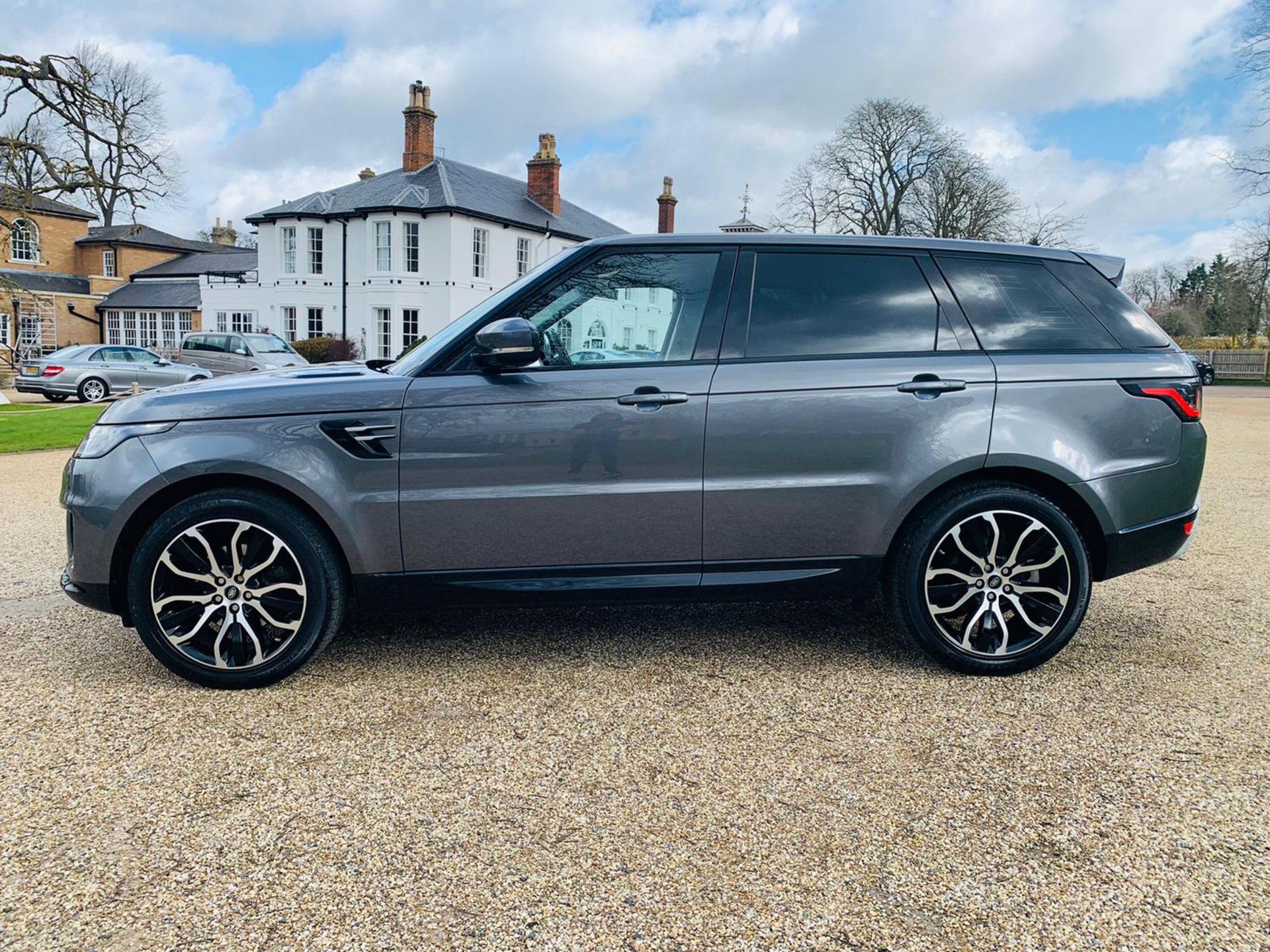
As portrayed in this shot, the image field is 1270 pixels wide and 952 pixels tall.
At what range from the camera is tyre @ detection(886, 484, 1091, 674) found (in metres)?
3.62

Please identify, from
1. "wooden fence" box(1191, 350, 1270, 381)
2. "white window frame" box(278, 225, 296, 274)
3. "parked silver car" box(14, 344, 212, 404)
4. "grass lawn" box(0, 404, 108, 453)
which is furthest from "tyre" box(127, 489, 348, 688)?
"wooden fence" box(1191, 350, 1270, 381)

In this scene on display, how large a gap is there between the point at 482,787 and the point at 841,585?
1.71m

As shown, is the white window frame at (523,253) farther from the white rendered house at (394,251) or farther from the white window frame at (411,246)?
the white window frame at (411,246)

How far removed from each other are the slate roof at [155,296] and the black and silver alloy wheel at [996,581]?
47.0 m

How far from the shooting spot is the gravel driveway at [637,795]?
2131 millimetres

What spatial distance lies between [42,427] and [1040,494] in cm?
1573

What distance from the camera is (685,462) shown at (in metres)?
3.49

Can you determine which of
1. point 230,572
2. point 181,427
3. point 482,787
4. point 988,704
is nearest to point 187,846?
point 482,787

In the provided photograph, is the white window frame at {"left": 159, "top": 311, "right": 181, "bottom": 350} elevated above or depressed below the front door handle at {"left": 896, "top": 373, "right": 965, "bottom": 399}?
above

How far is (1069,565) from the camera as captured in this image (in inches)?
143

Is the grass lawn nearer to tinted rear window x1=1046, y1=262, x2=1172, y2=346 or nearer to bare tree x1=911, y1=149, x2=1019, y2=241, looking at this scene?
tinted rear window x1=1046, y1=262, x2=1172, y2=346

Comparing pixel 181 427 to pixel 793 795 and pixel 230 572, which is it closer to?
pixel 230 572

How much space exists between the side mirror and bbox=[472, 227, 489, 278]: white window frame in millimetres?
32979

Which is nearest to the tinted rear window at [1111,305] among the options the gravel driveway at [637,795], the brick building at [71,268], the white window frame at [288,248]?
the gravel driveway at [637,795]
